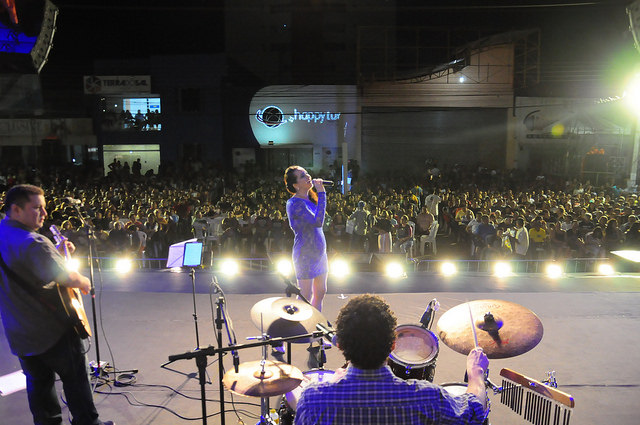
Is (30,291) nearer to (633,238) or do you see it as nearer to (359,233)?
(359,233)

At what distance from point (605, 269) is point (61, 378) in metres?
7.36

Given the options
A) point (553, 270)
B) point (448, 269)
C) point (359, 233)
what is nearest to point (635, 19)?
point (553, 270)

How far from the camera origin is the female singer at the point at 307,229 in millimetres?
4250

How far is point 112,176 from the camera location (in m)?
20.7

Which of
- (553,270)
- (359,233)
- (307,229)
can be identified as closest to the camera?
(307,229)

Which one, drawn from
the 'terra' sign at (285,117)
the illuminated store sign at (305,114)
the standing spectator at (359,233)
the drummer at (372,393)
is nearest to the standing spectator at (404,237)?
the standing spectator at (359,233)

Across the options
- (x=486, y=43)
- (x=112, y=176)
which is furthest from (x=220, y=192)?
(x=486, y=43)

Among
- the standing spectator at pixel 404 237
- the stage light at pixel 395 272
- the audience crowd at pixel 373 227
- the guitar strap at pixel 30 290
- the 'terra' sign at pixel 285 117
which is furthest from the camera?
the 'terra' sign at pixel 285 117

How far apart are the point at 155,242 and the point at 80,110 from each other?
19859 millimetres

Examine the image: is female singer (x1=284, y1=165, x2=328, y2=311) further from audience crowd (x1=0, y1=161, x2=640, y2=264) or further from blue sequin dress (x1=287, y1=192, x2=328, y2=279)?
audience crowd (x1=0, y1=161, x2=640, y2=264)

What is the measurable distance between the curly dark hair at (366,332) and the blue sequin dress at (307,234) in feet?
8.21

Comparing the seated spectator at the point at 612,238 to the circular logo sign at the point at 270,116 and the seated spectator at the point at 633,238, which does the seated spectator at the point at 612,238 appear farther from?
the circular logo sign at the point at 270,116

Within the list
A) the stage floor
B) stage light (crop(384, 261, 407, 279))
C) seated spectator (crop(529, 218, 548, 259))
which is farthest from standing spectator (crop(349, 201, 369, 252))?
seated spectator (crop(529, 218, 548, 259))

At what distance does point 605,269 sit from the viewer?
7.43 metres
